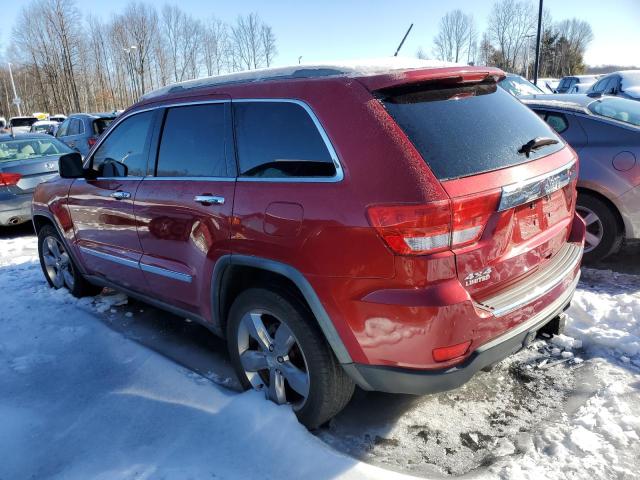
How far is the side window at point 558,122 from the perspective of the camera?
15.8 feet

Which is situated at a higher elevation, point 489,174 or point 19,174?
point 489,174

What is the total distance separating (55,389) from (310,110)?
94.8 inches

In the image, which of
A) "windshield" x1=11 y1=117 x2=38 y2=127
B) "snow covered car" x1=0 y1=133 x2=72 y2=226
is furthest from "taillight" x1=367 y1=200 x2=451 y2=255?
"windshield" x1=11 y1=117 x2=38 y2=127

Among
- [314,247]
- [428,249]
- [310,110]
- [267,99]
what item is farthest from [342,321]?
[267,99]

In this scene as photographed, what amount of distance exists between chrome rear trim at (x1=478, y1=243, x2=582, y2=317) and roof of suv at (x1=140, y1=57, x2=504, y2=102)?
1.08 meters

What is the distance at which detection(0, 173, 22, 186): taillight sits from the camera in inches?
287

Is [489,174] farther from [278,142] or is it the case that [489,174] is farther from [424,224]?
[278,142]

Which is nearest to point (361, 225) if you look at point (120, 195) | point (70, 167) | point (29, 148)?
point (120, 195)

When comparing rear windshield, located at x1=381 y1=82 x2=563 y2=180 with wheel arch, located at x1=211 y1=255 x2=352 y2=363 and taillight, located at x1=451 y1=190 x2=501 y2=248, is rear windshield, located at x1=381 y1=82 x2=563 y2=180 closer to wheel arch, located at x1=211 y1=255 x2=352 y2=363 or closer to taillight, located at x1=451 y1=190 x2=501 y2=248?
taillight, located at x1=451 y1=190 x2=501 y2=248

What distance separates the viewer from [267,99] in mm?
2631

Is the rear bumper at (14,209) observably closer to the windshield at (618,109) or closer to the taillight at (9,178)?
the taillight at (9,178)

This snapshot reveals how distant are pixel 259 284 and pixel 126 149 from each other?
1824mm

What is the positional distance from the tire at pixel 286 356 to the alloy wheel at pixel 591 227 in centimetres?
330

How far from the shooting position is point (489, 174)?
224cm
